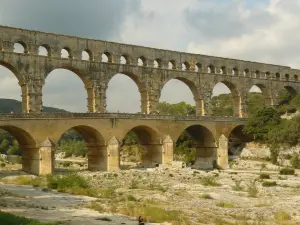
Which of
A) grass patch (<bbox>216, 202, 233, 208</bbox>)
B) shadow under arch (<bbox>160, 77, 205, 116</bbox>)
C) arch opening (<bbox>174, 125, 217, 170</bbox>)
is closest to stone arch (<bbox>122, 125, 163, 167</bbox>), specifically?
arch opening (<bbox>174, 125, 217, 170</bbox>)

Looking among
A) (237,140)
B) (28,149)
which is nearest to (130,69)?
(28,149)

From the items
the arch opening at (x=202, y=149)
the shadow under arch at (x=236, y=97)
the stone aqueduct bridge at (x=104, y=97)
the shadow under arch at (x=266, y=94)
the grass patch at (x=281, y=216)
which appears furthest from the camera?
the shadow under arch at (x=266, y=94)

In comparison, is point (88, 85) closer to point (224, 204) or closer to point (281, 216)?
point (224, 204)

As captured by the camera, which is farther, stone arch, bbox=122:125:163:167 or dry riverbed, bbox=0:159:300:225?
stone arch, bbox=122:125:163:167

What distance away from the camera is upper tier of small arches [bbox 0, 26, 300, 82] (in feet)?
123

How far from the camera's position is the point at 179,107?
86.4m

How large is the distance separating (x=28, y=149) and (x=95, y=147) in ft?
19.7

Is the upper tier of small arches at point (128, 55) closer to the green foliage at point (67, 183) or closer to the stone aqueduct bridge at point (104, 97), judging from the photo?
the stone aqueduct bridge at point (104, 97)

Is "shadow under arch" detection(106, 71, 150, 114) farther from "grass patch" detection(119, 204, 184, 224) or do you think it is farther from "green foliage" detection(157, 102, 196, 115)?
"green foliage" detection(157, 102, 196, 115)

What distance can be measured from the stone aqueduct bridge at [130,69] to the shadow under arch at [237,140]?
2.09m

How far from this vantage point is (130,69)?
43406 millimetres

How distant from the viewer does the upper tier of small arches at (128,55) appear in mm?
37469

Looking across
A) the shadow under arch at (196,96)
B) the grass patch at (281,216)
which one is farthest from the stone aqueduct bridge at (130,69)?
the grass patch at (281,216)

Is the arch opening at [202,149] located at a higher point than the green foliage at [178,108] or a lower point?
lower
